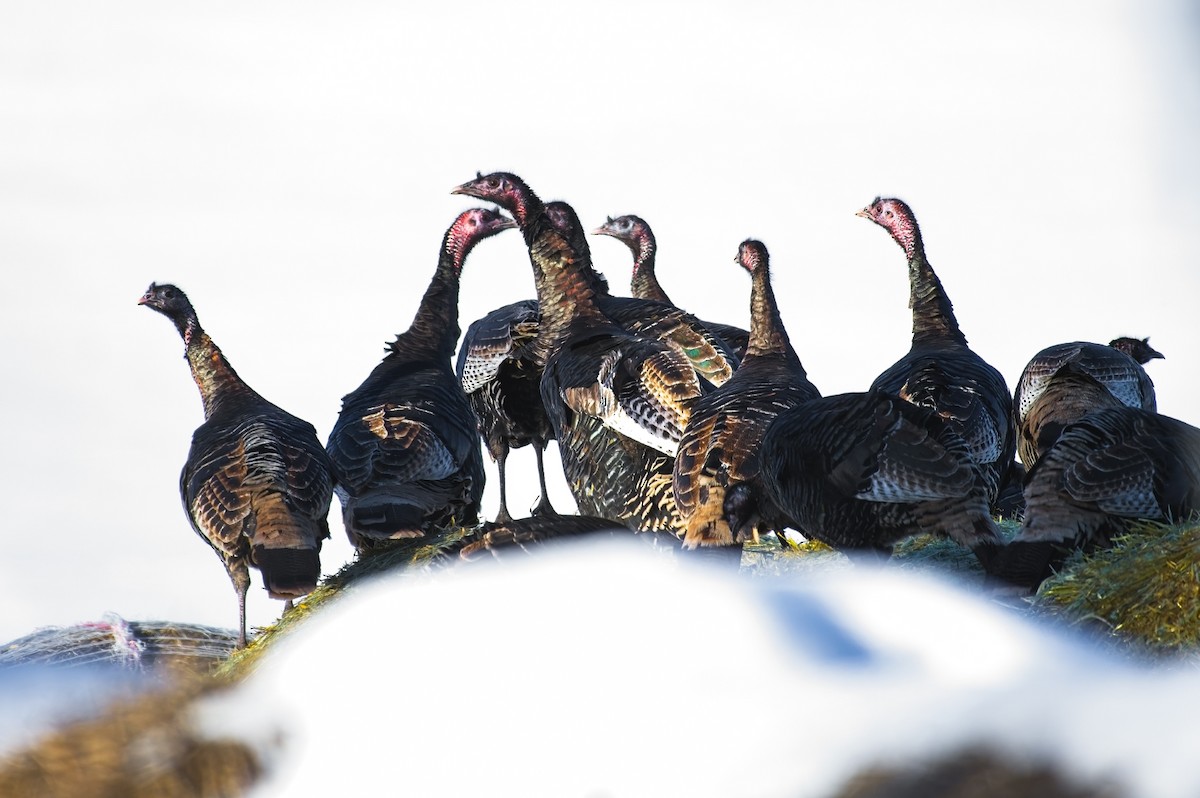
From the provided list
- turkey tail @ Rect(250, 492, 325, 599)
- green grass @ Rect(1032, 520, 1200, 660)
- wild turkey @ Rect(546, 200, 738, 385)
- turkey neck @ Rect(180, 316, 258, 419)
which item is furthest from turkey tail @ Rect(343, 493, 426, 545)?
green grass @ Rect(1032, 520, 1200, 660)

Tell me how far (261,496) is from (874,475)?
358 centimetres

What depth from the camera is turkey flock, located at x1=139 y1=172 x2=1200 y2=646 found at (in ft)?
21.7

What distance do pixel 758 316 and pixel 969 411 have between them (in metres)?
1.62

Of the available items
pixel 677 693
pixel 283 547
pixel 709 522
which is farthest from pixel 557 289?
pixel 677 693

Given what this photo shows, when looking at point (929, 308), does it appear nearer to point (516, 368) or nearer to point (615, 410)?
point (516, 368)

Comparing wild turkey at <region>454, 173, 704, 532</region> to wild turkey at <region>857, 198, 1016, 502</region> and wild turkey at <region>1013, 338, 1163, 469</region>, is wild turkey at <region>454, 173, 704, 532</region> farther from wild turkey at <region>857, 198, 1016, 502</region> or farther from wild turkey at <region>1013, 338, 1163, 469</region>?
wild turkey at <region>1013, 338, 1163, 469</region>

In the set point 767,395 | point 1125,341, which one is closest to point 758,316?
point 767,395

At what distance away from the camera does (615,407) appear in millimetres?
8453

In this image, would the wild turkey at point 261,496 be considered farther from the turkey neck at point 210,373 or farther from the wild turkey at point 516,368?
the wild turkey at point 516,368

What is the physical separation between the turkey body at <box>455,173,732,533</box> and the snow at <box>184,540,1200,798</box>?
220 inches

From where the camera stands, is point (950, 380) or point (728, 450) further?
point (950, 380)

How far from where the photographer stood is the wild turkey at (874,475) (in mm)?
6914

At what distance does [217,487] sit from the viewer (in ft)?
29.1

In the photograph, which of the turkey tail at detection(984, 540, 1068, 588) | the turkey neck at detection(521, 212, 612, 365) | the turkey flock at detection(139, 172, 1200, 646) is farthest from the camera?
the turkey neck at detection(521, 212, 612, 365)
